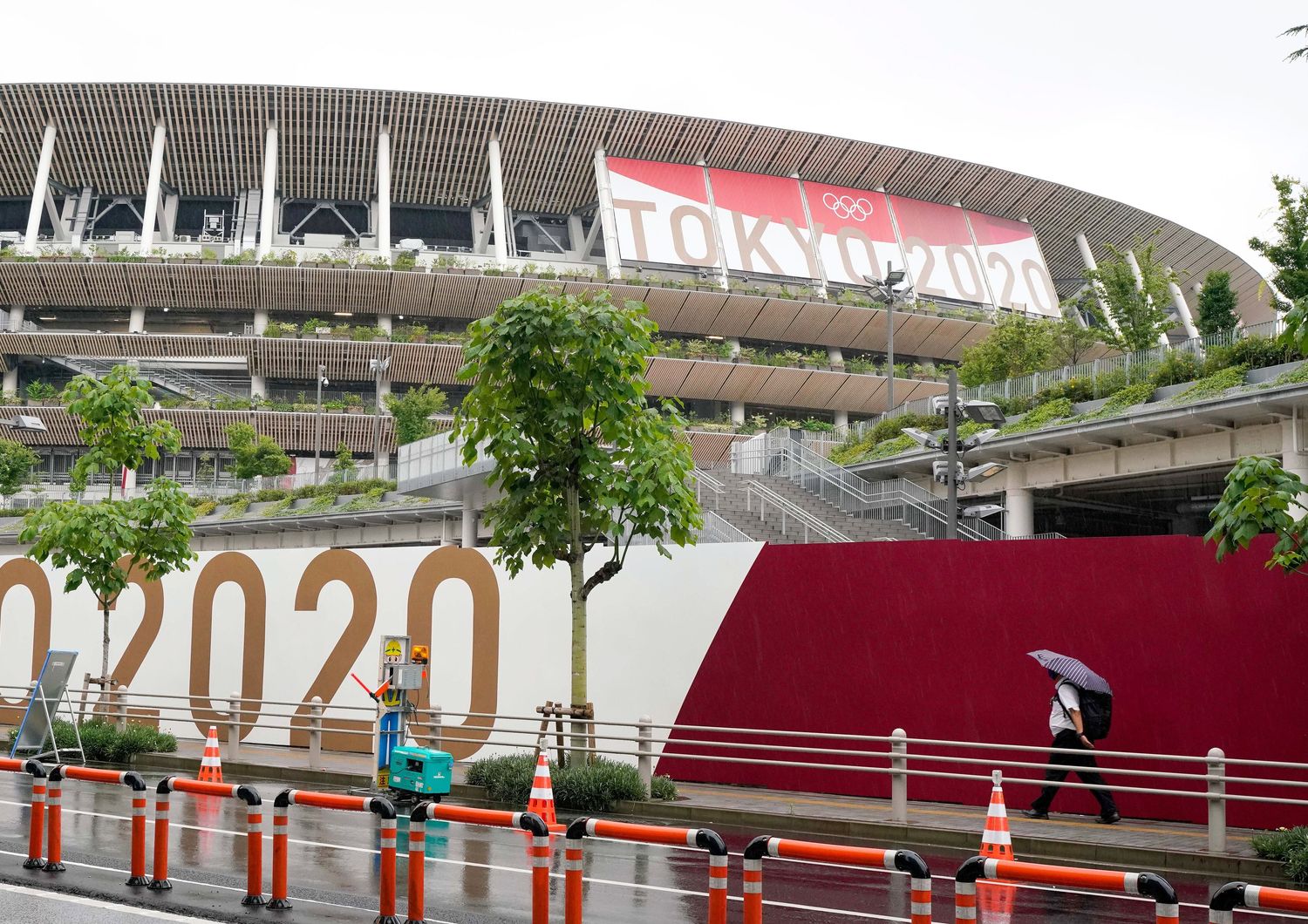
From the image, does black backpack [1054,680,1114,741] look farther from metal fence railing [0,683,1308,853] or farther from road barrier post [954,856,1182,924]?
road barrier post [954,856,1182,924]

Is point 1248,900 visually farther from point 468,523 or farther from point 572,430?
point 468,523

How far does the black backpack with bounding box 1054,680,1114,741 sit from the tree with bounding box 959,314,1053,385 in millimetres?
38176

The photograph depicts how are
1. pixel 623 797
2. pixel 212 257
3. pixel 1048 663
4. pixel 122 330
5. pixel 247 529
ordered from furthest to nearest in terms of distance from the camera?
pixel 122 330 < pixel 212 257 < pixel 247 529 < pixel 623 797 < pixel 1048 663

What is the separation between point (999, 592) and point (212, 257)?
58.6m

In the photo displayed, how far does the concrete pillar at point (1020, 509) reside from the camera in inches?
1601

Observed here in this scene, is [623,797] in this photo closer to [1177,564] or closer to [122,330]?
[1177,564]

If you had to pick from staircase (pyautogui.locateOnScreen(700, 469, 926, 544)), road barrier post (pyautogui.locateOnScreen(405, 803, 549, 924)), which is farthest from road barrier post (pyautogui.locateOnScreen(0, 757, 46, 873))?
staircase (pyautogui.locateOnScreen(700, 469, 926, 544))

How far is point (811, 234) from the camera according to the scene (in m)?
73.5

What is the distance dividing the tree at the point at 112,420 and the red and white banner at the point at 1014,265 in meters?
58.6

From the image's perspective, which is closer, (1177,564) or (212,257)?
(1177,564)

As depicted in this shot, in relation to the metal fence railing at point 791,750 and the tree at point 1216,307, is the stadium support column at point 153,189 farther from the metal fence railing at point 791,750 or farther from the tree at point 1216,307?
the tree at point 1216,307

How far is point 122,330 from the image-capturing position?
237 feet

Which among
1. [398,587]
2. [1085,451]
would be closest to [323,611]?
[398,587]

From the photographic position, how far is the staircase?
92.1ft
